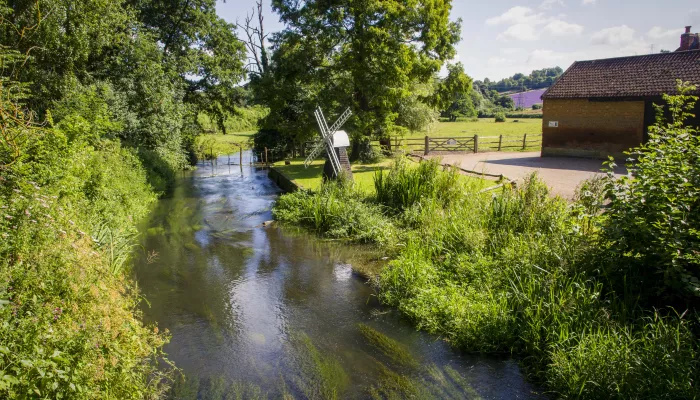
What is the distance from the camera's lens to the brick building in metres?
22.1

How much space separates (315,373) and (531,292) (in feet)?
12.0

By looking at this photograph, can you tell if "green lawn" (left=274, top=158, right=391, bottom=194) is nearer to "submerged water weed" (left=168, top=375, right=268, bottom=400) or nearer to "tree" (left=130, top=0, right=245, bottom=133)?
"tree" (left=130, top=0, right=245, bottom=133)

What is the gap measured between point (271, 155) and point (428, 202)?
22.8 metres

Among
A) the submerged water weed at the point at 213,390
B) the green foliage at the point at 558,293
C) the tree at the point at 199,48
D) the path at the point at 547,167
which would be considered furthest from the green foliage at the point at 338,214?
the tree at the point at 199,48

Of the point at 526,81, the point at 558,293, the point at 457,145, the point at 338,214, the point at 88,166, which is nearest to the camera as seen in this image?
the point at 558,293

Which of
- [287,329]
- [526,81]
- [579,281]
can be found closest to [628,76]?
[579,281]

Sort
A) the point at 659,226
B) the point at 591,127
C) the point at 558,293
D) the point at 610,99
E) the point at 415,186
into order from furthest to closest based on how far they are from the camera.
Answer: the point at 591,127 → the point at 610,99 → the point at 415,186 → the point at 558,293 → the point at 659,226

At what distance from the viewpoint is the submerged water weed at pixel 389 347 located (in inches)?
275

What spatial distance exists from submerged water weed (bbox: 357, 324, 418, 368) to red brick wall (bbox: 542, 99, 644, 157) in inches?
795

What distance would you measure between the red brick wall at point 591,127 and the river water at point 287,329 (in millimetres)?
17523

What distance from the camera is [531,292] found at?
745 cm

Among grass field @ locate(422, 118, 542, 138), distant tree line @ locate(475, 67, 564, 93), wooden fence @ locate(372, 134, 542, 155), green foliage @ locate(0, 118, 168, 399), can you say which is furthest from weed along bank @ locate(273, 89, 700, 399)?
distant tree line @ locate(475, 67, 564, 93)

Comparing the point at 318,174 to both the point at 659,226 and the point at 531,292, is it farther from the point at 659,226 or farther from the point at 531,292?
the point at 659,226

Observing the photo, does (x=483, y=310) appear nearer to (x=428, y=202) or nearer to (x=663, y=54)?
(x=428, y=202)
